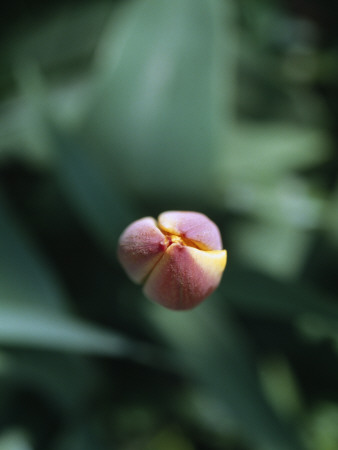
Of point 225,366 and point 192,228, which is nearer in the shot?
point 192,228

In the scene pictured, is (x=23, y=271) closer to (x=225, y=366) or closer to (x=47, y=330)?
(x=47, y=330)

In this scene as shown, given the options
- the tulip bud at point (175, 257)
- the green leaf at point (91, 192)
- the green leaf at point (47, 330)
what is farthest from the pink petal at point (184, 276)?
the green leaf at point (91, 192)

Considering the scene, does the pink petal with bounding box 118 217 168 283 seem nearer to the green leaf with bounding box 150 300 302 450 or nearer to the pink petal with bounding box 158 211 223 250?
the pink petal with bounding box 158 211 223 250

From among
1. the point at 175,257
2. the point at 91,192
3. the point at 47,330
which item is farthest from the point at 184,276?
the point at 91,192

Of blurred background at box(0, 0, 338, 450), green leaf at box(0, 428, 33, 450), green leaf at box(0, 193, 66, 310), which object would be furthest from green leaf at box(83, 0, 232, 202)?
green leaf at box(0, 428, 33, 450)

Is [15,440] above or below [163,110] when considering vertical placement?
below

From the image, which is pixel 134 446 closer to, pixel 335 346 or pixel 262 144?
pixel 335 346

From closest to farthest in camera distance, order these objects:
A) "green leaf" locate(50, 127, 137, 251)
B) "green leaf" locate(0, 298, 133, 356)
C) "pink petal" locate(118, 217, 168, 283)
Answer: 1. "pink petal" locate(118, 217, 168, 283)
2. "green leaf" locate(0, 298, 133, 356)
3. "green leaf" locate(50, 127, 137, 251)

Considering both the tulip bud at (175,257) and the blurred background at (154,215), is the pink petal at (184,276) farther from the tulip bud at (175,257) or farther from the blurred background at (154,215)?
the blurred background at (154,215)
